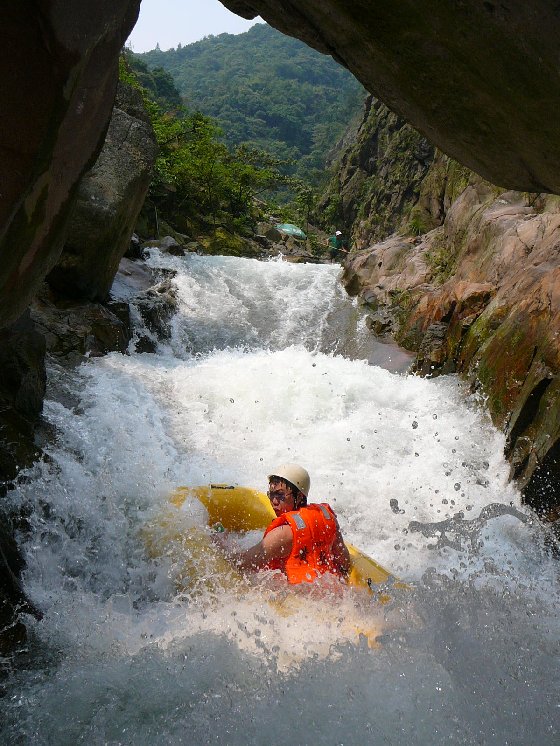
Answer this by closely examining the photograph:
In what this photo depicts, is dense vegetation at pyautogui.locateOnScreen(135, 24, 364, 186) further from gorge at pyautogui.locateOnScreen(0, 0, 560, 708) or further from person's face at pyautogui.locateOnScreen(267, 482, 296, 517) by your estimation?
person's face at pyautogui.locateOnScreen(267, 482, 296, 517)

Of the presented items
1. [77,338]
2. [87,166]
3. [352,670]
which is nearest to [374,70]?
[87,166]

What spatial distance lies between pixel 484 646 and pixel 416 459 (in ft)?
12.0

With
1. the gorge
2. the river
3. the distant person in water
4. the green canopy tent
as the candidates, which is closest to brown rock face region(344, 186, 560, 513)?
the gorge

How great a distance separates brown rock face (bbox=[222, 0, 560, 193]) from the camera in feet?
8.44

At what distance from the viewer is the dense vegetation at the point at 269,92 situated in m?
72.9

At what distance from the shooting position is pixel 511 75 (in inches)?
107

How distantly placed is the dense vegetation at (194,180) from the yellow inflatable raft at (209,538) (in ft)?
42.0

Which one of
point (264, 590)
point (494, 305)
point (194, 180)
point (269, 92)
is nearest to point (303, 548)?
point (264, 590)

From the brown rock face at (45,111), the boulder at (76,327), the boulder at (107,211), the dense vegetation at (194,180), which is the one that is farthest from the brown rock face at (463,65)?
the dense vegetation at (194,180)

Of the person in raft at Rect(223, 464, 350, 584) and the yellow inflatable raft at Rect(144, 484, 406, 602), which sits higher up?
the person in raft at Rect(223, 464, 350, 584)

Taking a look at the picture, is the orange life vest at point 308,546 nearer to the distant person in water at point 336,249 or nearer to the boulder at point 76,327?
the boulder at point 76,327

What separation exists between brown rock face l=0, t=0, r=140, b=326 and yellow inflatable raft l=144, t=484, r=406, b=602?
211 cm

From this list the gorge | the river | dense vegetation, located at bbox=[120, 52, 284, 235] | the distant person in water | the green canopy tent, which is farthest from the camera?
the distant person in water

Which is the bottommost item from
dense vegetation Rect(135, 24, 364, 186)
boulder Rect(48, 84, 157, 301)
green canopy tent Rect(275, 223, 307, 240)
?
boulder Rect(48, 84, 157, 301)
